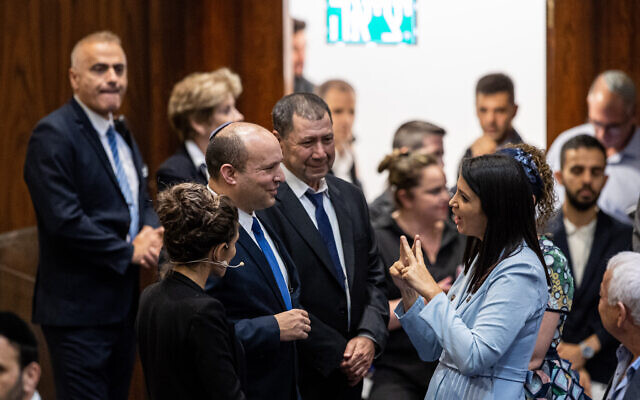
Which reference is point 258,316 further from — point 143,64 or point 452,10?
point 452,10

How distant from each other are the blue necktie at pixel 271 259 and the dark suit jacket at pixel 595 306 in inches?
73.9

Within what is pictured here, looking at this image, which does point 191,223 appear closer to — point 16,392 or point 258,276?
point 258,276

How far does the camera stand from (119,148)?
4.07 meters

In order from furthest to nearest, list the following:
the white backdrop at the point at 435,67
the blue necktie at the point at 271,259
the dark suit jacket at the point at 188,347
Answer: the white backdrop at the point at 435,67 < the blue necktie at the point at 271,259 < the dark suit jacket at the point at 188,347

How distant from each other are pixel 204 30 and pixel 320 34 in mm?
1487

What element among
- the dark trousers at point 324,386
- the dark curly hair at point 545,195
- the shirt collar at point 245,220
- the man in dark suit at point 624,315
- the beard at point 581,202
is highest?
the dark curly hair at point 545,195

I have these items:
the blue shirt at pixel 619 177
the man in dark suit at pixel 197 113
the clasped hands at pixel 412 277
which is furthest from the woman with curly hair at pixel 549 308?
the blue shirt at pixel 619 177

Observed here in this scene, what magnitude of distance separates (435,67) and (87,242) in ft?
12.6

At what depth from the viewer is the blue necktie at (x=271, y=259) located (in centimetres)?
284

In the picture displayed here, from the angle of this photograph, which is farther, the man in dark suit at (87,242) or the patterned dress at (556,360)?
the man in dark suit at (87,242)

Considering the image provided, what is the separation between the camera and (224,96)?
4430 mm

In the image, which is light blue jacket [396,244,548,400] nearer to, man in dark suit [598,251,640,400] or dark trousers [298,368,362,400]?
man in dark suit [598,251,640,400]

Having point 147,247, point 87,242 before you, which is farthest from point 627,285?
point 87,242

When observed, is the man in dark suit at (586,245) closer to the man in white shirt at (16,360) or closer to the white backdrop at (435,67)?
the white backdrop at (435,67)
